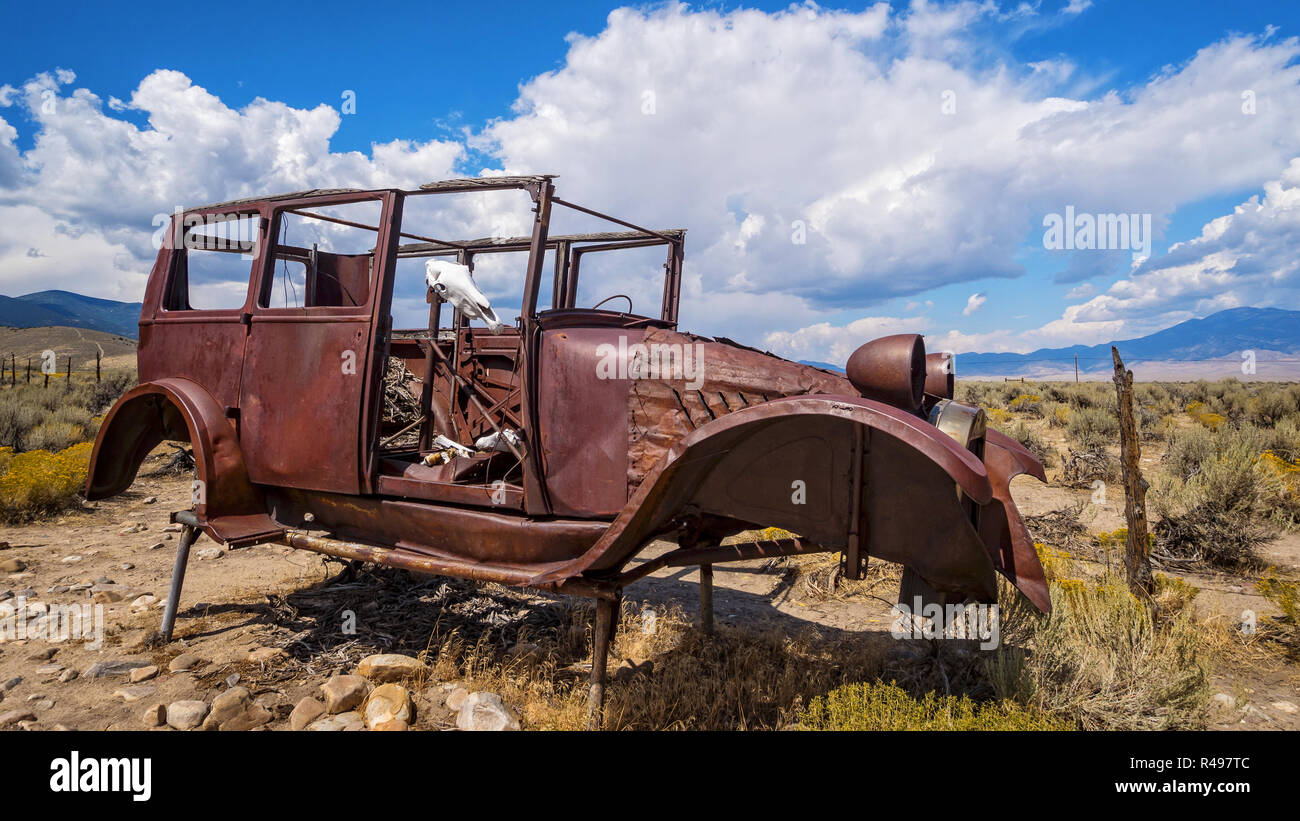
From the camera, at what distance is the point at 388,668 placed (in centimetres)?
359

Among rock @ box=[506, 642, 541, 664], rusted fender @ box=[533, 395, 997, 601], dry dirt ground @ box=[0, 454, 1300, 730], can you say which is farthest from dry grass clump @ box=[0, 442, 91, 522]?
rusted fender @ box=[533, 395, 997, 601]

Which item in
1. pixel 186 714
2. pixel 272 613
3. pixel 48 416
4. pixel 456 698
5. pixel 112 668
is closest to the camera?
pixel 186 714

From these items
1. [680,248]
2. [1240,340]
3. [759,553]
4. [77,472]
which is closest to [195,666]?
[759,553]

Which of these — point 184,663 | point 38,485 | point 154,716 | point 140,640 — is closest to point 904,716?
point 154,716

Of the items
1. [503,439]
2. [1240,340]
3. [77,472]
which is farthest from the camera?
[1240,340]

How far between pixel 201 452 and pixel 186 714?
1287mm

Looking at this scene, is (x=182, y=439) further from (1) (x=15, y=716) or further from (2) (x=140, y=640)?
(1) (x=15, y=716)

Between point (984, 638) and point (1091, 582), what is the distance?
5.59 ft

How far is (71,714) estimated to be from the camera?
318 cm

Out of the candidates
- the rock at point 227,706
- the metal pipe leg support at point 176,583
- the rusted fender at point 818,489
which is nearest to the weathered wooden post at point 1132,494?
the rusted fender at point 818,489

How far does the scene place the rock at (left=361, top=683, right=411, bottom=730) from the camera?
3.12m

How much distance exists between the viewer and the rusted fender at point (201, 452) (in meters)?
3.53

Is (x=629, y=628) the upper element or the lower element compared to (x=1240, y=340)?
lower
